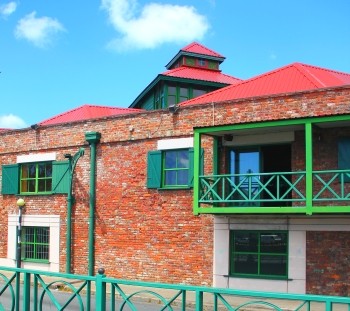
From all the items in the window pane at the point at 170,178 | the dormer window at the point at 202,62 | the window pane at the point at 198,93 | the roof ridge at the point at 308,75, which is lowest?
the window pane at the point at 170,178

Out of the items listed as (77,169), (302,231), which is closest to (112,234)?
(77,169)

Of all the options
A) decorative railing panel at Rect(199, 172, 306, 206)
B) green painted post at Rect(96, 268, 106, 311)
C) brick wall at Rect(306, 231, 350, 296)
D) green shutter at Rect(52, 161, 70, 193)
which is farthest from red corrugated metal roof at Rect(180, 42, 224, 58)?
green painted post at Rect(96, 268, 106, 311)

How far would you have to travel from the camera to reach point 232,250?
15266mm

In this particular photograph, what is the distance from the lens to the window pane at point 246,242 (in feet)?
48.9

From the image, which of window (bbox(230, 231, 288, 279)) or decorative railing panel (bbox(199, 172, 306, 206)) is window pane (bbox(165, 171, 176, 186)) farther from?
window (bbox(230, 231, 288, 279))

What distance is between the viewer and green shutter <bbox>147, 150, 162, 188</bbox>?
645 inches

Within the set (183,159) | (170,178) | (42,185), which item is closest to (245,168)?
(183,159)

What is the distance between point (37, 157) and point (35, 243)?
3.07 m

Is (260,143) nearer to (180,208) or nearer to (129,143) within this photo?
(180,208)

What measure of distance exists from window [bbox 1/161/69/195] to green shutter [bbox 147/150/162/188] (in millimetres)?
3368

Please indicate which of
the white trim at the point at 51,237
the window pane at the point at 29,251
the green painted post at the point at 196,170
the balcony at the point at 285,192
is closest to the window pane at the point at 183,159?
the balcony at the point at 285,192

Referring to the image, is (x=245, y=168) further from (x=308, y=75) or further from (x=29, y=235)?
(x=29, y=235)

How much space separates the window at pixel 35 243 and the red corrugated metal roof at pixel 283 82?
22.6 feet

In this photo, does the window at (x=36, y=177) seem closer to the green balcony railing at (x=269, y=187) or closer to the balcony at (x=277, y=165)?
the balcony at (x=277, y=165)
